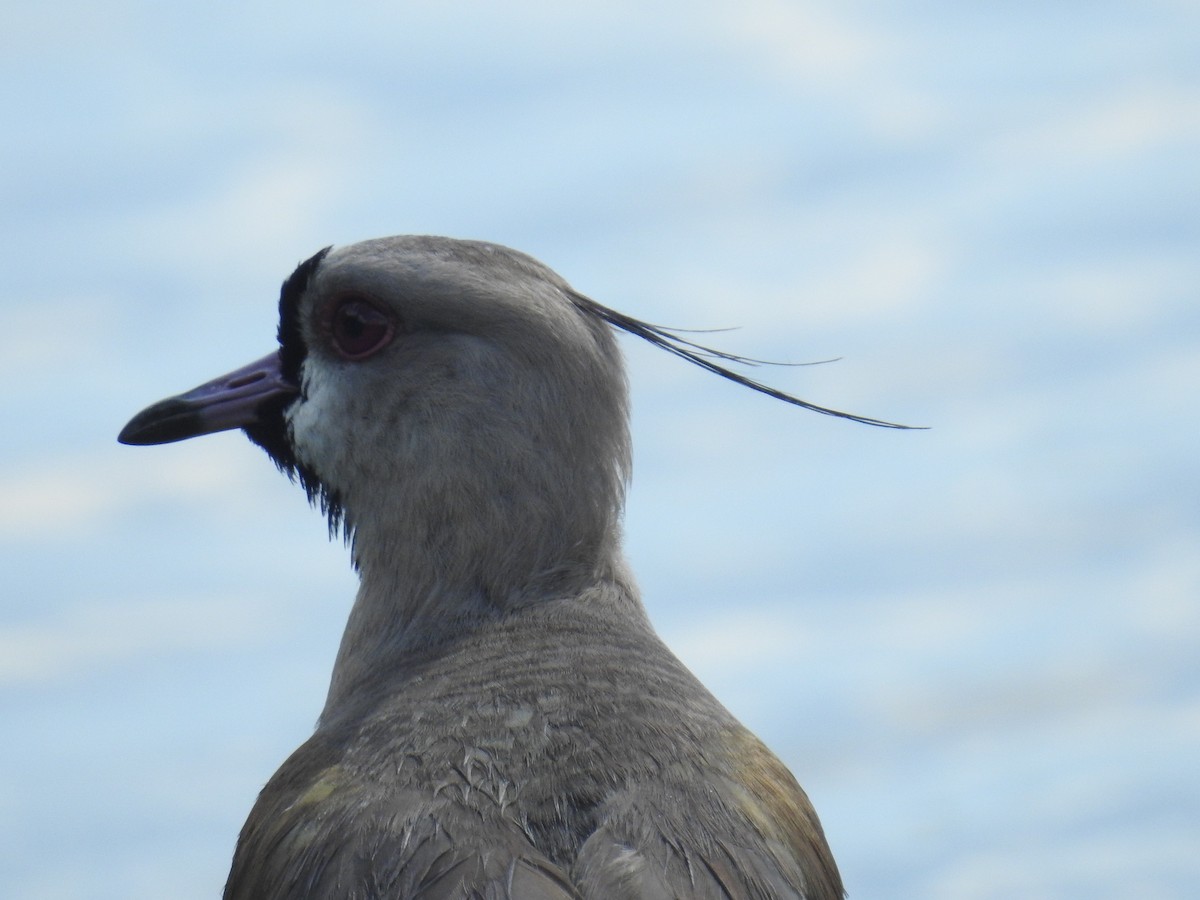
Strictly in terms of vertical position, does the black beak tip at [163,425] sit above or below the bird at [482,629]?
above

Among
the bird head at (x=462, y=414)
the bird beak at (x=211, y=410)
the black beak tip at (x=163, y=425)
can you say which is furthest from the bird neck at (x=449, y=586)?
the black beak tip at (x=163, y=425)

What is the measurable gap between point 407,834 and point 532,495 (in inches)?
67.2

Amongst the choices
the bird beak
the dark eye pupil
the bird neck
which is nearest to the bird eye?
the dark eye pupil

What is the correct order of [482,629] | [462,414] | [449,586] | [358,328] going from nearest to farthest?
[482,629] < [449,586] < [462,414] < [358,328]

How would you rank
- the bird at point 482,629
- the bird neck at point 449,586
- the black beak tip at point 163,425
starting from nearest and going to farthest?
the bird at point 482,629, the bird neck at point 449,586, the black beak tip at point 163,425

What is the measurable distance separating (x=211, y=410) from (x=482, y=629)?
1713 millimetres

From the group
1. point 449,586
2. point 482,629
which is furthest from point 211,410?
point 482,629

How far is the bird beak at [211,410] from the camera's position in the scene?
7203mm

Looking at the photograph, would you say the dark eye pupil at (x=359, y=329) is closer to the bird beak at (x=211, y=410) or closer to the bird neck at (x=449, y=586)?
the bird beak at (x=211, y=410)

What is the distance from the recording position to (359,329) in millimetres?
6887

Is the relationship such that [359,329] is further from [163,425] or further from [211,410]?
[163,425]

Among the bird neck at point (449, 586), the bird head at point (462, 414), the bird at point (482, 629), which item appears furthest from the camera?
the bird head at point (462, 414)

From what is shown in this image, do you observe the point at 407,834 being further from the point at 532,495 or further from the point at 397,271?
the point at 397,271

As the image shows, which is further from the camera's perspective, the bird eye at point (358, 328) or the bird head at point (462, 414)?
the bird eye at point (358, 328)
